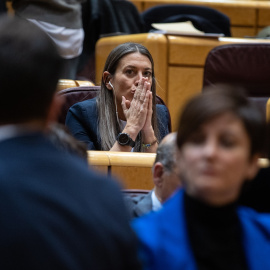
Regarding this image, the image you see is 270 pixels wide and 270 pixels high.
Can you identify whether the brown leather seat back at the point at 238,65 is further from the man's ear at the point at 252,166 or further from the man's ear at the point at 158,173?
the man's ear at the point at 252,166

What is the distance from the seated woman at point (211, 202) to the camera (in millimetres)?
904

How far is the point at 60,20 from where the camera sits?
3197 millimetres

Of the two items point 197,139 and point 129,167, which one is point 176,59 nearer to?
point 129,167

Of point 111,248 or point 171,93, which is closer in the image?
point 111,248

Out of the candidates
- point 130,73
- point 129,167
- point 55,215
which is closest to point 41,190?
point 55,215

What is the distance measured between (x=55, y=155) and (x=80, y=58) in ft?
9.47

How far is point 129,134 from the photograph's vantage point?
6.97 ft

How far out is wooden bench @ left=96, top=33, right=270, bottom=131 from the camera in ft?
10.0

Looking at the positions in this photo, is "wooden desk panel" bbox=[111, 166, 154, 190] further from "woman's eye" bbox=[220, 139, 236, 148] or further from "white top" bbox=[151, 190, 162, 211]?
"woman's eye" bbox=[220, 139, 236, 148]

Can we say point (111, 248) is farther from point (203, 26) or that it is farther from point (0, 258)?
point (203, 26)

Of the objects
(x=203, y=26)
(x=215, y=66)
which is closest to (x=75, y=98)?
(x=215, y=66)

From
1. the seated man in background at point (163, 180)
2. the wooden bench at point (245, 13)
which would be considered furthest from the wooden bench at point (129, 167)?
the wooden bench at point (245, 13)

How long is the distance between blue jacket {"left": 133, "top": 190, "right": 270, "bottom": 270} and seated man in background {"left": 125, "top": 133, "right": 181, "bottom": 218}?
12.6 inches

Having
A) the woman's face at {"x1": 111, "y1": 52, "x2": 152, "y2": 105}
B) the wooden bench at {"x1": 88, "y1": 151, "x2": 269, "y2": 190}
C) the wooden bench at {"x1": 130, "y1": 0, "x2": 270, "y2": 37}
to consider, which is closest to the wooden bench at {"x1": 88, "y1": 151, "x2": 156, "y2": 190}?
the wooden bench at {"x1": 88, "y1": 151, "x2": 269, "y2": 190}
